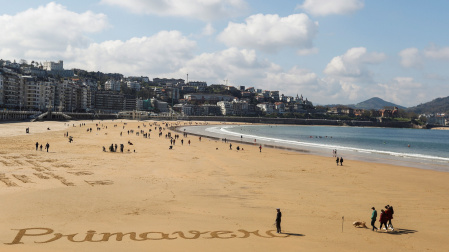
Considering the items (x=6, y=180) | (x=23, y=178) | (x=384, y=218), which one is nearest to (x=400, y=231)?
(x=384, y=218)

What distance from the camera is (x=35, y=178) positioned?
19594 millimetres

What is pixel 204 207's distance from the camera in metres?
15.0

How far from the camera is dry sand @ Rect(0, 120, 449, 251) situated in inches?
429

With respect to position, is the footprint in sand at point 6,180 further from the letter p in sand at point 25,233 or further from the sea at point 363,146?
the sea at point 363,146

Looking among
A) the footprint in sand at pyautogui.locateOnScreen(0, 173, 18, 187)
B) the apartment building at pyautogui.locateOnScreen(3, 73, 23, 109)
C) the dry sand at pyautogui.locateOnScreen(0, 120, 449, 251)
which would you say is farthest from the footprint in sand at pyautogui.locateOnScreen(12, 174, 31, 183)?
the apartment building at pyautogui.locateOnScreen(3, 73, 23, 109)

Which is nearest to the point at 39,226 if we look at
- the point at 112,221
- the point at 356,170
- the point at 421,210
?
the point at 112,221

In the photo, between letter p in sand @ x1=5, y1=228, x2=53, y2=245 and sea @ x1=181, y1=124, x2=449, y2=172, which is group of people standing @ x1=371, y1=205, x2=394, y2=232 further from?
sea @ x1=181, y1=124, x2=449, y2=172

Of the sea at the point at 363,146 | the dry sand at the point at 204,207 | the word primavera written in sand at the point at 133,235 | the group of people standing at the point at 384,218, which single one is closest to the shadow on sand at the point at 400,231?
the dry sand at the point at 204,207

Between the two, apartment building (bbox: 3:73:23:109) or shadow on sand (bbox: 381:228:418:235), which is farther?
apartment building (bbox: 3:73:23:109)

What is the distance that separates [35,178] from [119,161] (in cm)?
942

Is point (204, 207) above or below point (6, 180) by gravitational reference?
below

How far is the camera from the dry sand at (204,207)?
10906 mm

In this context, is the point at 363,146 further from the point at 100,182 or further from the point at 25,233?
the point at 25,233

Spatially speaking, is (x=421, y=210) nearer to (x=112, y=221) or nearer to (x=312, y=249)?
(x=312, y=249)
